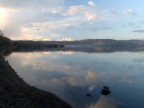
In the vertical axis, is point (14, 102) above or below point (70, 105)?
above

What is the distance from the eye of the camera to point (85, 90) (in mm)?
36375

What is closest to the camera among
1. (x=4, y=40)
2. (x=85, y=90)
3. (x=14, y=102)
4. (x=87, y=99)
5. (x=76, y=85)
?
(x=14, y=102)

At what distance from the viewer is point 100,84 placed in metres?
41.2

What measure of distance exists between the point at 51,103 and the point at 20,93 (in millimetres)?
2702

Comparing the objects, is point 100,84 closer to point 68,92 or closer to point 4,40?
point 68,92

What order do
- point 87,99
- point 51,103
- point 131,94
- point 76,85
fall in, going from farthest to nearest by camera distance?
1. point 76,85
2. point 131,94
3. point 87,99
4. point 51,103

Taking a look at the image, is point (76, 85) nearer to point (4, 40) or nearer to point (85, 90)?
point (85, 90)

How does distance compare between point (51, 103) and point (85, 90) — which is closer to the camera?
point (51, 103)

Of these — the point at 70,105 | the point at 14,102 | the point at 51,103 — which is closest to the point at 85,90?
the point at 70,105

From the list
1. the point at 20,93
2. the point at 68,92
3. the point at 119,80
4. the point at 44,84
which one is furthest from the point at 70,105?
the point at 119,80

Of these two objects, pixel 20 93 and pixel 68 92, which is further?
pixel 68 92

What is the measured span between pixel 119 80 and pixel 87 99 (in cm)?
1496

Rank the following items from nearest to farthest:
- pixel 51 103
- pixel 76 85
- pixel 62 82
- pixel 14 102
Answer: pixel 14 102 < pixel 51 103 < pixel 76 85 < pixel 62 82

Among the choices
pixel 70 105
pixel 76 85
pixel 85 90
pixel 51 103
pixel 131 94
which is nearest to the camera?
pixel 51 103
